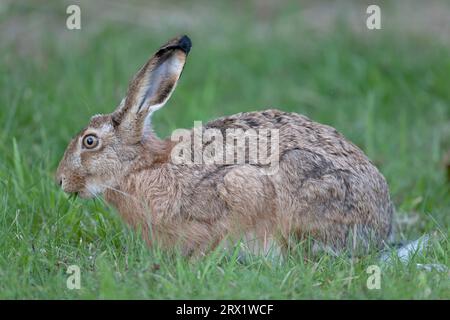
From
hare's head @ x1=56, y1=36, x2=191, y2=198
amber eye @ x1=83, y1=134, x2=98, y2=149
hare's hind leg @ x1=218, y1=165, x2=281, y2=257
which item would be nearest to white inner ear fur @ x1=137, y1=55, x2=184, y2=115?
hare's head @ x1=56, y1=36, x2=191, y2=198

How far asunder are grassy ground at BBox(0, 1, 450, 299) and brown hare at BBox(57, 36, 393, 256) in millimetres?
244

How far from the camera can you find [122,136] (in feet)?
21.9

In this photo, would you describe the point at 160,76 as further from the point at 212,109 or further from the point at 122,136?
the point at 212,109

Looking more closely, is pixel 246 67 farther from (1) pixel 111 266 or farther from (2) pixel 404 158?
(1) pixel 111 266

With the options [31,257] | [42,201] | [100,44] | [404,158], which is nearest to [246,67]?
[100,44]

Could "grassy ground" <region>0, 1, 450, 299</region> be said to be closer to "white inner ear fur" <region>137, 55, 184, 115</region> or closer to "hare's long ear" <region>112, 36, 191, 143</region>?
"hare's long ear" <region>112, 36, 191, 143</region>

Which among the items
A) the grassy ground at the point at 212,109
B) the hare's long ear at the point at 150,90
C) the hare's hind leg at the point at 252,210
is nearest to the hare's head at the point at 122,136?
the hare's long ear at the point at 150,90

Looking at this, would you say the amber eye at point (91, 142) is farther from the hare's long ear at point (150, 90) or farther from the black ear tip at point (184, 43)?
the black ear tip at point (184, 43)

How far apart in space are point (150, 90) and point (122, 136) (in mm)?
379

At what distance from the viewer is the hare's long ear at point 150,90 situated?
260 inches

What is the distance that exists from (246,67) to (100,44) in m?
1.72

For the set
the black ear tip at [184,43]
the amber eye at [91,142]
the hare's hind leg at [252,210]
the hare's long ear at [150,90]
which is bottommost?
the hare's hind leg at [252,210]

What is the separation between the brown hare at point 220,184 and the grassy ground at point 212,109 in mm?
244

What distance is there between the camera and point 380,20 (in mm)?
11648
